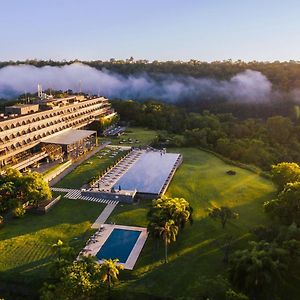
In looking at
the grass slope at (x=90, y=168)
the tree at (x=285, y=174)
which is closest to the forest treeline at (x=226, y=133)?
the grass slope at (x=90, y=168)

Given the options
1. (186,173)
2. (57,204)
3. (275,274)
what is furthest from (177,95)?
(275,274)

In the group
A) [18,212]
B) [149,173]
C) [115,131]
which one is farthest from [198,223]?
[115,131]

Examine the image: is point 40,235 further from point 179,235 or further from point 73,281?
point 179,235

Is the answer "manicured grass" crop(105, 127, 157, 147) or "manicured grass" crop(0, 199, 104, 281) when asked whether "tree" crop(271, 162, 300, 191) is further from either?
"manicured grass" crop(105, 127, 157, 147)

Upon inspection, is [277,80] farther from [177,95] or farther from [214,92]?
[177,95]

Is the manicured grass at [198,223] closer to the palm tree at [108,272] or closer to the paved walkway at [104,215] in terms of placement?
the paved walkway at [104,215]

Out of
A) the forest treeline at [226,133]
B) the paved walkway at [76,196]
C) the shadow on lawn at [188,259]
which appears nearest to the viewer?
the shadow on lawn at [188,259]
